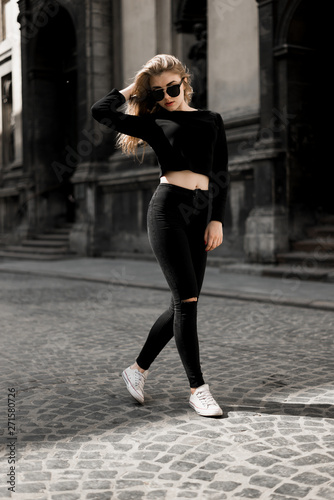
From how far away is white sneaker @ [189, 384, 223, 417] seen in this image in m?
3.29

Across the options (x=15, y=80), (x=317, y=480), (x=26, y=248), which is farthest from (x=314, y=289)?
(x=15, y=80)

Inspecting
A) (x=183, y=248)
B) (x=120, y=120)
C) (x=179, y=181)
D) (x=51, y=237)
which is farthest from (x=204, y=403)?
(x=51, y=237)

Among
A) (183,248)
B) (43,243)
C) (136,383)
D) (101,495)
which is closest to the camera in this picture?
(101,495)

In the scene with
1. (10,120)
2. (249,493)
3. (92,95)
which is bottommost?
(249,493)

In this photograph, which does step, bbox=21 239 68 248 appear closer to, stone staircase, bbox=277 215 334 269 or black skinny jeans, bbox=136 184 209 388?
stone staircase, bbox=277 215 334 269

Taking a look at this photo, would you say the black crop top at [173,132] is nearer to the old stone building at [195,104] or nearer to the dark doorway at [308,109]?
the old stone building at [195,104]

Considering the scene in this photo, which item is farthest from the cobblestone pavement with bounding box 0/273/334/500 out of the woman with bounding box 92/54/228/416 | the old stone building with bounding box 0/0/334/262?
the old stone building with bounding box 0/0/334/262

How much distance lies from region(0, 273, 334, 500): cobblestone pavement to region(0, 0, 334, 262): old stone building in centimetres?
391

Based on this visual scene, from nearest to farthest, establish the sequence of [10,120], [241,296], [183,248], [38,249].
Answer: [183,248]
[241,296]
[38,249]
[10,120]

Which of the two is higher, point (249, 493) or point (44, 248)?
point (44, 248)

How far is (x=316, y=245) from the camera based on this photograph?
11.0m

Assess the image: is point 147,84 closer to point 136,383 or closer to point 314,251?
point 136,383

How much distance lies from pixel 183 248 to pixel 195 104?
11.7 metres

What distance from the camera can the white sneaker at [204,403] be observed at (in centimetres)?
329
